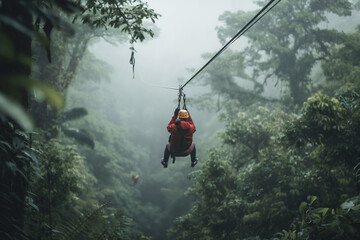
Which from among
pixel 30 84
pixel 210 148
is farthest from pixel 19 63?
pixel 210 148

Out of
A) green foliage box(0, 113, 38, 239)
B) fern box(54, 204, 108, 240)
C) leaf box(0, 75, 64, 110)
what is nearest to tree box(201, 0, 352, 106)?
fern box(54, 204, 108, 240)

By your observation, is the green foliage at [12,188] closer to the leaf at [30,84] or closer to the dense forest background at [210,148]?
the dense forest background at [210,148]

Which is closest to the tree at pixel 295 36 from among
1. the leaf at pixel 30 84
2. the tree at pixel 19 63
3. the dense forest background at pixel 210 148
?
the dense forest background at pixel 210 148

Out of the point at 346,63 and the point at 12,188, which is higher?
the point at 346,63

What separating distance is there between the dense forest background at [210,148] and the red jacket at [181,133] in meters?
1.74

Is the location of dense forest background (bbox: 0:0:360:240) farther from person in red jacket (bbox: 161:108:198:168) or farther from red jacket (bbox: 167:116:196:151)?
red jacket (bbox: 167:116:196:151)

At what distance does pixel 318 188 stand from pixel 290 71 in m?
8.25

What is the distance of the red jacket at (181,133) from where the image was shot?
4914mm

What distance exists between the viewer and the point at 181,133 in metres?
5.01

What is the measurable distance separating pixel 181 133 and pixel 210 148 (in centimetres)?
668

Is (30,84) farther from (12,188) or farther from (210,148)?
(210,148)

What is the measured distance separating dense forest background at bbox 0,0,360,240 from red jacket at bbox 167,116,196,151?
174cm

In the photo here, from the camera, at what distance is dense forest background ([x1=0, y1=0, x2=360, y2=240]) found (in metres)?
1.95

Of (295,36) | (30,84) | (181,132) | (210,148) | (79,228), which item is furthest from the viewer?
(295,36)
